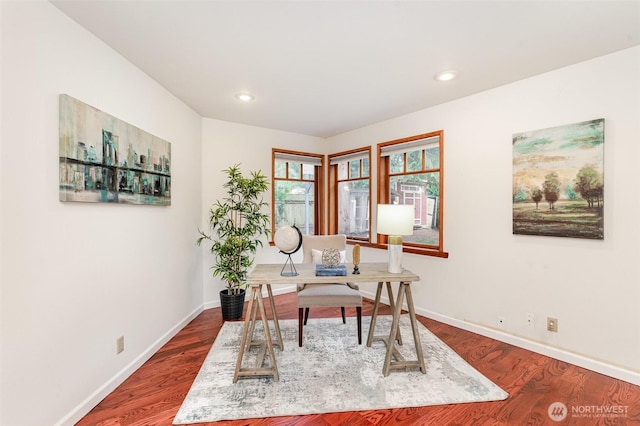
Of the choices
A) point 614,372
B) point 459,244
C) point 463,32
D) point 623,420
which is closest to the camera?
point 623,420

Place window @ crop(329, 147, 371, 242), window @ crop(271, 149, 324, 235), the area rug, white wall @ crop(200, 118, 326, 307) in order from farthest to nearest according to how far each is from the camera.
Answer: window @ crop(271, 149, 324, 235), window @ crop(329, 147, 371, 242), white wall @ crop(200, 118, 326, 307), the area rug

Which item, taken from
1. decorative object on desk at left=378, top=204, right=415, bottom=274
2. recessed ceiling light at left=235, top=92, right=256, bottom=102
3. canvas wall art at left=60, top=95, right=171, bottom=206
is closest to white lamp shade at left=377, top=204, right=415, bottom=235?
decorative object on desk at left=378, top=204, right=415, bottom=274

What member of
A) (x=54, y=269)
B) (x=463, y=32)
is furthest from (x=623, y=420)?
(x=54, y=269)

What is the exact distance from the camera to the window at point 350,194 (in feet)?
14.5

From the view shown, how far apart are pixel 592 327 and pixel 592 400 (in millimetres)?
612

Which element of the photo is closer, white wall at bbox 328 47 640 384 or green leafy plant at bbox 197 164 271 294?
white wall at bbox 328 47 640 384

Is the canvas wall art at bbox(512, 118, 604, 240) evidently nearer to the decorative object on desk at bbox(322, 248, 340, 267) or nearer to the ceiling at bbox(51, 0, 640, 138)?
the ceiling at bbox(51, 0, 640, 138)

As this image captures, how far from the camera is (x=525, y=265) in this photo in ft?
8.93

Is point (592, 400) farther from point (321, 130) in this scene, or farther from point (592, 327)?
Result: point (321, 130)

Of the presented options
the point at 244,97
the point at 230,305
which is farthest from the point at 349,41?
the point at 230,305

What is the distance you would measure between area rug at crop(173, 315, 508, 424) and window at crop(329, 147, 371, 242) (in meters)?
2.05

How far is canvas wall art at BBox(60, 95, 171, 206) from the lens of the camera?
175 cm

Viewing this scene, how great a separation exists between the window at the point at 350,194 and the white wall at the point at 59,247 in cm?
276

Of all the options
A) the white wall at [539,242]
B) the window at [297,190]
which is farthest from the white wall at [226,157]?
the white wall at [539,242]
